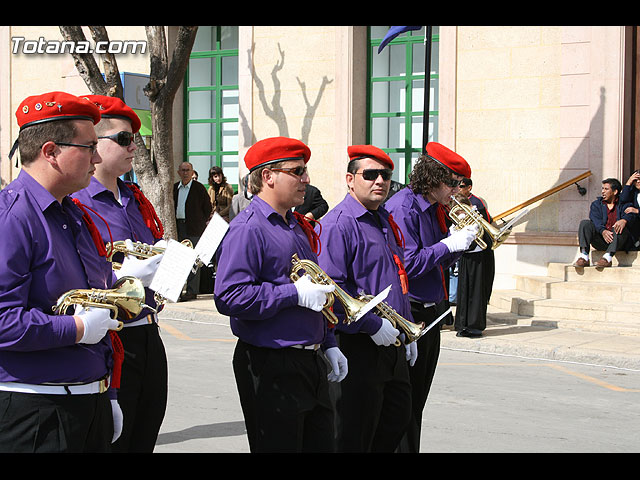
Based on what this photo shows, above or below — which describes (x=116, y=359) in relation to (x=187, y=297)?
above

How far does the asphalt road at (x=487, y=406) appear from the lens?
664cm

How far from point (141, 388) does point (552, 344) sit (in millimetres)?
7065

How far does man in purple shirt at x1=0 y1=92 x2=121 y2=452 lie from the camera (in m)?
3.09

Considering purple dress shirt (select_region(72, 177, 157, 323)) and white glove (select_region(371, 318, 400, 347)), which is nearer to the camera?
purple dress shirt (select_region(72, 177, 157, 323))

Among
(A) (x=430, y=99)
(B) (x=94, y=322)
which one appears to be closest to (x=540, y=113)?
(A) (x=430, y=99)

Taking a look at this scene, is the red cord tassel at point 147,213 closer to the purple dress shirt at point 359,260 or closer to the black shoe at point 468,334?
the purple dress shirt at point 359,260

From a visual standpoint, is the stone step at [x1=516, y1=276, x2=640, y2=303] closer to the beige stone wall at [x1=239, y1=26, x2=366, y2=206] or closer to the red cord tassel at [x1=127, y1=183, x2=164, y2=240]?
the beige stone wall at [x1=239, y1=26, x2=366, y2=206]

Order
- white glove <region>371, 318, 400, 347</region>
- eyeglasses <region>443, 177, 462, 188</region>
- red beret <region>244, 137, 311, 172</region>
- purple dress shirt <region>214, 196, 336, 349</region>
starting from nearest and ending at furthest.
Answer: purple dress shirt <region>214, 196, 336, 349</region> → red beret <region>244, 137, 311, 172</region> → white glove <region>371, 318, 400, 347</region> → eyeglasses <region>443, 177, 462, 188</region>

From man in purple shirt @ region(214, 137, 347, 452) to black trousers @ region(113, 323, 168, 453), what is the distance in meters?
0.47

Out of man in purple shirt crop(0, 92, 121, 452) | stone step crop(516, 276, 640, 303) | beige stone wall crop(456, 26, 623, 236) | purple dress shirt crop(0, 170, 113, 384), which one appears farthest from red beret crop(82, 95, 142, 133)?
beige stone wall crop(456, 26, 623, 236)

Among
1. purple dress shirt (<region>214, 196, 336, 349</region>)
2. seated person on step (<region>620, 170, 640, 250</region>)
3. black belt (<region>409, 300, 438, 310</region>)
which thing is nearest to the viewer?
purple dress shirt (<region>214, 196, 336, 349</region>)

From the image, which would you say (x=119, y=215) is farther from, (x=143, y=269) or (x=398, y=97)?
(x=398, y=97)

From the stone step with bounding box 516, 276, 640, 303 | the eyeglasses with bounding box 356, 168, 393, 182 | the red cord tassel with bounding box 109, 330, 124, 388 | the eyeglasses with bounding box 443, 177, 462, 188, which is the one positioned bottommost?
the stone step with bounding box 516, 276, 640, 303

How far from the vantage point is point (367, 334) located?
4914 mm
